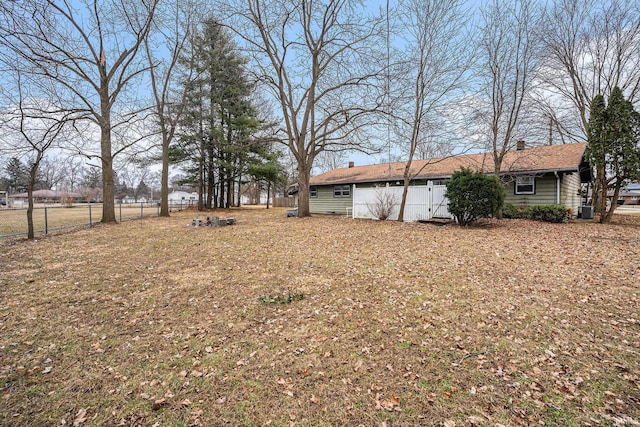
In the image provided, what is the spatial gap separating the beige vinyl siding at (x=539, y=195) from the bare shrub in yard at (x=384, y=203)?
18.0 ft

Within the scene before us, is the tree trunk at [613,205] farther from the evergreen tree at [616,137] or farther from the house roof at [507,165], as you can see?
the house roof at [507,165]

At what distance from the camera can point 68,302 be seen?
170 inches

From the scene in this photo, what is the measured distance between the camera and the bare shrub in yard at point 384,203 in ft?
41.5

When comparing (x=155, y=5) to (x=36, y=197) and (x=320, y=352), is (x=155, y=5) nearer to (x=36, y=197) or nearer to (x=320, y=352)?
(x=320, y=352)

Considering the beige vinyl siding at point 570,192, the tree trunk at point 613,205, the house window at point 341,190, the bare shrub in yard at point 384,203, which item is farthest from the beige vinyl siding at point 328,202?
the tree trunk at point 613,205

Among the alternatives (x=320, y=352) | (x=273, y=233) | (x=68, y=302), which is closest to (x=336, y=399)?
(x=320, y=352)

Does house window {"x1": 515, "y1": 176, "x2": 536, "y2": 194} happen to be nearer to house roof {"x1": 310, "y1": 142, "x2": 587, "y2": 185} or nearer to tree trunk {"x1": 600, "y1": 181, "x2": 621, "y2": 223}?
house roof {"x1": 310, "y1": 142, "x2": 587, "y2": 185}

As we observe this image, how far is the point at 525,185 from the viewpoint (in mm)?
13992

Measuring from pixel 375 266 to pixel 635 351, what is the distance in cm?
359

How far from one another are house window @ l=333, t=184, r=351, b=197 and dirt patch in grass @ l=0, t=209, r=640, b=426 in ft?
43.4

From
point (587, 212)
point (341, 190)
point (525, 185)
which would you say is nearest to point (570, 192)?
point (587, 212)

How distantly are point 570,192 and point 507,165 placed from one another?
12.0ft

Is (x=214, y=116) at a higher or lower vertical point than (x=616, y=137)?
higher

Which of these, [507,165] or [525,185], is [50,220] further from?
[525,185]
